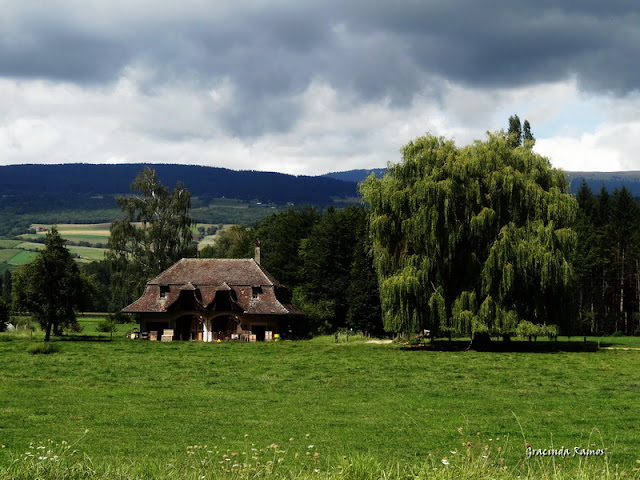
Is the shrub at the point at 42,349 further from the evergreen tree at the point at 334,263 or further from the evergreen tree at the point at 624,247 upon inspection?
the evergreen tree at the point at 624,247

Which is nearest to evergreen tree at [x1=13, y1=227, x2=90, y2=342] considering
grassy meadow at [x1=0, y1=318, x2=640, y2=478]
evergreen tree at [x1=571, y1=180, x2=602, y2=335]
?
grassy meadow at [x1=0, y1=318, x2=640, y2=478]

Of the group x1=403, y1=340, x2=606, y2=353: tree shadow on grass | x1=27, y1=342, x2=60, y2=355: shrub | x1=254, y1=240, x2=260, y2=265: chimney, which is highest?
x1=254, y1=240, x2=260, y2=265: chimney

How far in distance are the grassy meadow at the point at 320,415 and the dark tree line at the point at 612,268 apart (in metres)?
45.7

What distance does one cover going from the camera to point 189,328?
2571 inches

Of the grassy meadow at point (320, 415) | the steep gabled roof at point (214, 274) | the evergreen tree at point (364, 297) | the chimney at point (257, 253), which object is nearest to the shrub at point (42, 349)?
the grassy meadow at point (320, 415)

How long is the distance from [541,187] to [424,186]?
7.73m

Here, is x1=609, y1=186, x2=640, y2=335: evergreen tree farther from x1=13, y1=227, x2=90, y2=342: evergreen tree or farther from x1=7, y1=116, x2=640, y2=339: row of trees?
x1=13, y1=227, x2=90, y2=342: evergreen tree

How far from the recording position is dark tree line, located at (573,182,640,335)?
→ 263ft

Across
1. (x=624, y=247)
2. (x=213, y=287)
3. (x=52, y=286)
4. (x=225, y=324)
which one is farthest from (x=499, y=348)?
(x=624, y=247)

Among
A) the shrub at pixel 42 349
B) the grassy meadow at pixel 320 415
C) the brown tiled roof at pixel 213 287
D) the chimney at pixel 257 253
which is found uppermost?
the chimney at pixel 257 253

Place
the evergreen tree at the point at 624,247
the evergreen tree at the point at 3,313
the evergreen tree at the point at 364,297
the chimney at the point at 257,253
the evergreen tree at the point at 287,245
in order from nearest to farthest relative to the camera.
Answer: the evergreen tree at the point at 364,297 → the evergreen tree at the point at 3,313 → the chimney at the point at 257,253 → the evergreen tree at the point at 624,247 → the evergreen tree at the point at 287,245

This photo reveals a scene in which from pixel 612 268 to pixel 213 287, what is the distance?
43.1m

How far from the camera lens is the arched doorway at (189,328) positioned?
64.9 m

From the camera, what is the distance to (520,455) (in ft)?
46.5
